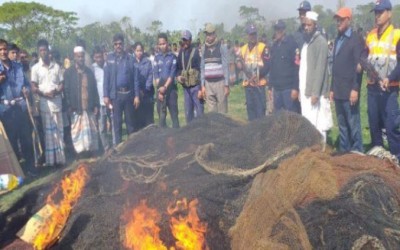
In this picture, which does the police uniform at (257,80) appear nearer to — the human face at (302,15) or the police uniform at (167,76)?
the police uniform at (167,76)

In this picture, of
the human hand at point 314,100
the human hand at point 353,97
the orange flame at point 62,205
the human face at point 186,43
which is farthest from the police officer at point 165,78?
the orange flame at point 62,205

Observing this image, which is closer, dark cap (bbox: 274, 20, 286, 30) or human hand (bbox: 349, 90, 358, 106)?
human hand (bbox: 349, 90, 358, 106)

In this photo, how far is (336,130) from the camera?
9883 millimetres

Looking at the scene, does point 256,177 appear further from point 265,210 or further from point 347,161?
point 347,161

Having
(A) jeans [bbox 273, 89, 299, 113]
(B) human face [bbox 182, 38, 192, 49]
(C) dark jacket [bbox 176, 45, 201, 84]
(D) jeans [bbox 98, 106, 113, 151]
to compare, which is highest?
(B) human face [bbox 182, 38, 192, 49]

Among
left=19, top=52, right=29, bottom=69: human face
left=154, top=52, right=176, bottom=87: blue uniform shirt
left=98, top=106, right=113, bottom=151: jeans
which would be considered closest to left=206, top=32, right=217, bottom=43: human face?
left=154, top=52, right=176, bottom=87: blue uniform shirt

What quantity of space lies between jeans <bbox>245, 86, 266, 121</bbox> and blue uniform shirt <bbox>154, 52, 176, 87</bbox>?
160 cm

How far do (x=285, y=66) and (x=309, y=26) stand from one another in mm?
1113

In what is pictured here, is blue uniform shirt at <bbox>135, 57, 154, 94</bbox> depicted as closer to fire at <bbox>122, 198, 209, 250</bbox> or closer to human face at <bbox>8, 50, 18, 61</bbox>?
human face at <bbox>8, 50, 18, 61</bbox>

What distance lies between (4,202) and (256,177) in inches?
158

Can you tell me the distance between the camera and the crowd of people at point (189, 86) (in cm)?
733

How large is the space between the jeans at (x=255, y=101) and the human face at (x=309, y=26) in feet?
7.57

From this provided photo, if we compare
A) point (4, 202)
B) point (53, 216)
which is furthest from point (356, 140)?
point (4, 202)

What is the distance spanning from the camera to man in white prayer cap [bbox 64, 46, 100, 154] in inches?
374
